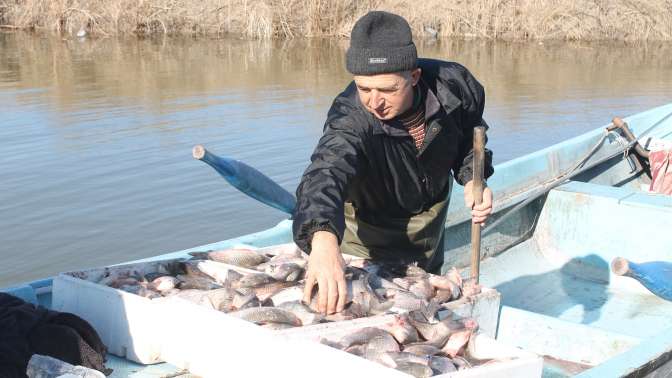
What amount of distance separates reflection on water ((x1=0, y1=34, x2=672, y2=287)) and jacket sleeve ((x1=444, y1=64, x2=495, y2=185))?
14.0 ft

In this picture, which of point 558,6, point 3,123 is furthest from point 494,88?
point 3,123

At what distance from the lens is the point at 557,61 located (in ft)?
64.5

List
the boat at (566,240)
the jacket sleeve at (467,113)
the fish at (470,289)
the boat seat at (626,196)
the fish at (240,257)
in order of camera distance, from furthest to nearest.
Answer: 1. the boat seat at (626,196)
2. the boat at (566,240)
3. the jacket sleeve at (467,113)
4. the fish at (240,257)
5. the fish at (470,289)

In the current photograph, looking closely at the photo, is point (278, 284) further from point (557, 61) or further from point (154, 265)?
point (557, 61)

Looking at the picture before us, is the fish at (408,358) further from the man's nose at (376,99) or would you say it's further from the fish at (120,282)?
the fish at (120,282)

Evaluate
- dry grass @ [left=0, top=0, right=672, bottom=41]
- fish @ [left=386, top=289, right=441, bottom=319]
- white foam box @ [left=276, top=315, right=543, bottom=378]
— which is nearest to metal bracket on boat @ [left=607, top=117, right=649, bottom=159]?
fish @ [left=386, top=289, right=441, bottom=319]

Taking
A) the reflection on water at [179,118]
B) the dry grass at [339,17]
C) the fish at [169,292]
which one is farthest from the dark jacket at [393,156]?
the dry grass at [339,17]

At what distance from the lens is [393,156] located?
4137mm

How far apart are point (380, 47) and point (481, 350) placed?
1353 millimetres

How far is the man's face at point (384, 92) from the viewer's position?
149 inches

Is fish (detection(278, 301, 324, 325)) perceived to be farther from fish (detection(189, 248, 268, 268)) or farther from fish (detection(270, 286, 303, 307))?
fish (detection(189, 248, 268, 268))

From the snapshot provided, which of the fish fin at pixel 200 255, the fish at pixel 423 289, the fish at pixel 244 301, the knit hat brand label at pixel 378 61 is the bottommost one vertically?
the fish at pixel 423 289

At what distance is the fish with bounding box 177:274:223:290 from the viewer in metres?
3.88

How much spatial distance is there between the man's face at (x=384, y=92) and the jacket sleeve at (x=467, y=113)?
1.75ft
